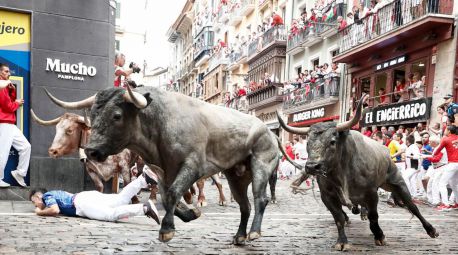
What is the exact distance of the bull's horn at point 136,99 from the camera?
5.09 metres

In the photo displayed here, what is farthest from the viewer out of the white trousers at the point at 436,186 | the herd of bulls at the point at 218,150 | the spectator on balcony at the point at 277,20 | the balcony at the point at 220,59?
the balcony at the point at 220,59

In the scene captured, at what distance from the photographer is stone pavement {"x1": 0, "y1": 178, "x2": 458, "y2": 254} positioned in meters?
6.14

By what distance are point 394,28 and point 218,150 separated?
18239 mm

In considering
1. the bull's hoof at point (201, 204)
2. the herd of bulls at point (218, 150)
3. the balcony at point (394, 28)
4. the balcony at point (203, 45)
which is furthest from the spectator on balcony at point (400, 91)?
the balcony at point (203, 45)

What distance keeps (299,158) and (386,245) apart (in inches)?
609

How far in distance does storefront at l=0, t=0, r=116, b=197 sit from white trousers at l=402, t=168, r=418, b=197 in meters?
8.31

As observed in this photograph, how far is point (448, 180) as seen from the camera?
12.6 meters

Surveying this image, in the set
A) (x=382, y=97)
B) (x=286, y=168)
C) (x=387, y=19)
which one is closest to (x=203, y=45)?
(x=286, y=168)

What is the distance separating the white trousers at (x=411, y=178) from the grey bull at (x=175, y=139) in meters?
9.08

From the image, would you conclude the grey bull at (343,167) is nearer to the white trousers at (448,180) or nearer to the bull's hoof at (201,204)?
the bull's hoof at (201,204)

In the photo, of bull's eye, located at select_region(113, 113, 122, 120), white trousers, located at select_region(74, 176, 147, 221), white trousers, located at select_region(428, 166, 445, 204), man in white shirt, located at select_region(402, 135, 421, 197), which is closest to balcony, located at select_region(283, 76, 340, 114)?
man in white shirt, located at select_region(402, 135, 421, 197)

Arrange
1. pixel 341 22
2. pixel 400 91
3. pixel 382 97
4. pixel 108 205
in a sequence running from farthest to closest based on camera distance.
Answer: pixel 341 22, pixel 382 97, pixel 400 91, pixel 108 205

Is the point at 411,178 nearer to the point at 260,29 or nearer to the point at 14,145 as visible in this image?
the point at 14,145

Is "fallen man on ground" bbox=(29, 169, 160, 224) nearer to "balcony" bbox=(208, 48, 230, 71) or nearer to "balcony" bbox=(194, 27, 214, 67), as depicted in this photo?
"balcony" bbox=(208, 48, 230, 71)
